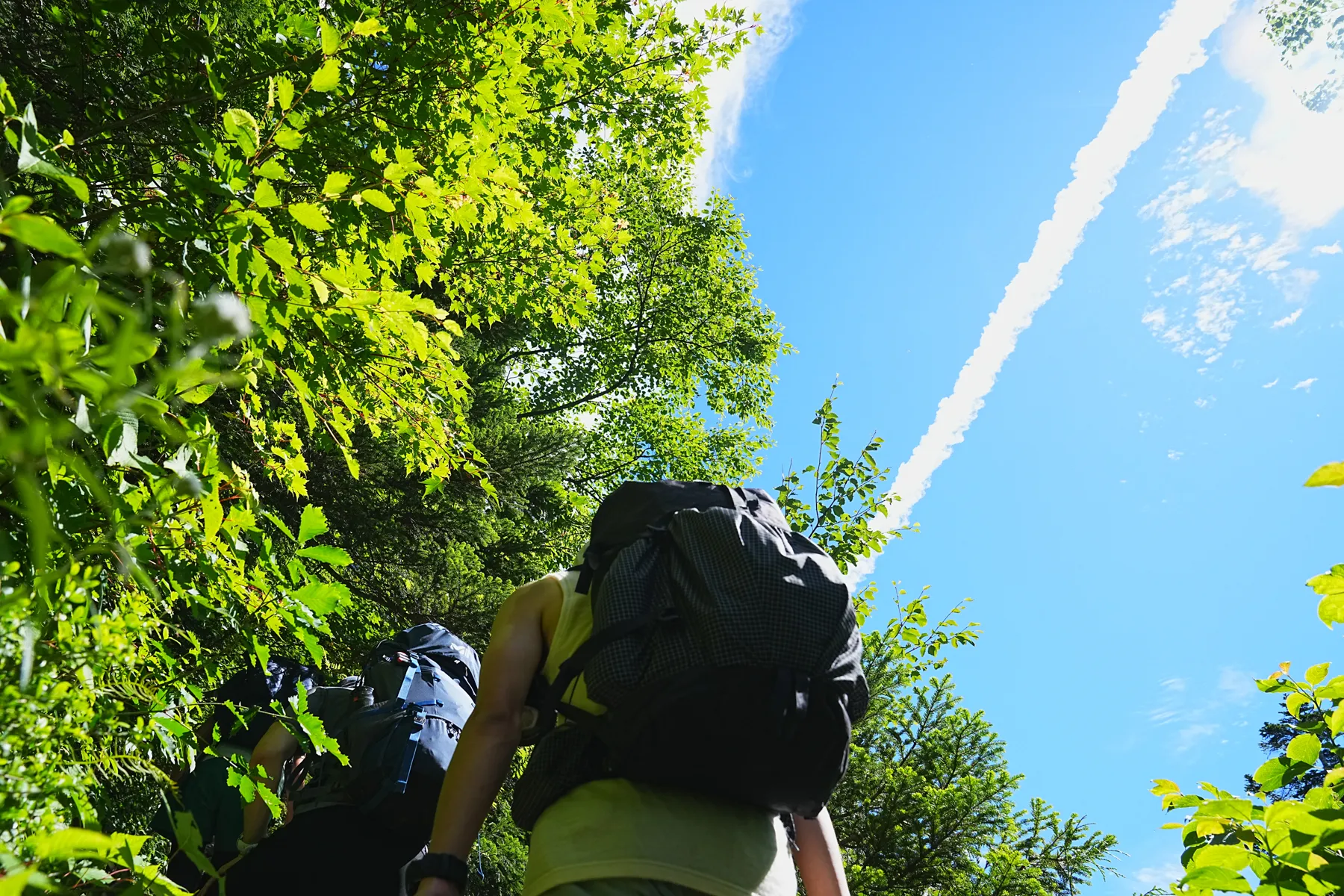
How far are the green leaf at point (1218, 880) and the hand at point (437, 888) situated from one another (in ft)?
4.12

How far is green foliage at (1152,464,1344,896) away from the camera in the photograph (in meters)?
1.27

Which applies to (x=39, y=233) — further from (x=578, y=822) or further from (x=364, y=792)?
(x=364, y=792)

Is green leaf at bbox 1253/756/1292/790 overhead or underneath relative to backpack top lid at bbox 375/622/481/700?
underneath

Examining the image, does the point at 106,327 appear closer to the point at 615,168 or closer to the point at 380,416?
the point at 380,416

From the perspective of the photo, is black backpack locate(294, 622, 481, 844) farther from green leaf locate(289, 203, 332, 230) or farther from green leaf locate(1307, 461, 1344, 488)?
green leaf locate(1307, 461, 1344, 488)

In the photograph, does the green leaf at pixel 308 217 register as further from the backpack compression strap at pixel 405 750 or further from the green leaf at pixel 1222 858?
the backpack compression strap at pixel 405 750

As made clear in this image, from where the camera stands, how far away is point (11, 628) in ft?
2.88

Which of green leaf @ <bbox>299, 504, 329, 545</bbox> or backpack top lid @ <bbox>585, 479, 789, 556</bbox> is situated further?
backpack top lid @ <bbox>585, 479, 789, 556</bbox>

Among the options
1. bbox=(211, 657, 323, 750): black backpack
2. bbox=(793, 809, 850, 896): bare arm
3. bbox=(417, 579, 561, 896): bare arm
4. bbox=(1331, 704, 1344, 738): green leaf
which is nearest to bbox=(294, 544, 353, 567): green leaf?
bbox=(417, 579, 561, 896): bare arm

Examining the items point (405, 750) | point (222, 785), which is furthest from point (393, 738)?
point (222, 785)

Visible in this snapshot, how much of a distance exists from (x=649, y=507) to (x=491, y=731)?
0.61 meters

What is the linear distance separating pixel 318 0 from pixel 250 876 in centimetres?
524

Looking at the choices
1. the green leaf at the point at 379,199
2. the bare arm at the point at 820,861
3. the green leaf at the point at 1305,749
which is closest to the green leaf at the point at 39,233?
the green leaf at the point at 379,199

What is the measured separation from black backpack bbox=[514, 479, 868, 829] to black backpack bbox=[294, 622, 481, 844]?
3.83 feet
